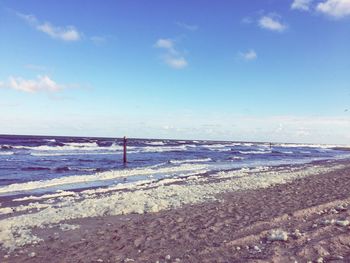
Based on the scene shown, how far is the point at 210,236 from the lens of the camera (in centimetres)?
668

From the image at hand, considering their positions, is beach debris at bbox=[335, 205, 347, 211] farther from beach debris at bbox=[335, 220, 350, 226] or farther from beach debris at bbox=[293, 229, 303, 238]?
beach debris at bbox=[293, 229, 303, 238]

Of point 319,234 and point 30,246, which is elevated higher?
point 319,234

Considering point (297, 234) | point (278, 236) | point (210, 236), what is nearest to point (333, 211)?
point (297, 234)

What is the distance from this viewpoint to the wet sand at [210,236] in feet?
18.0

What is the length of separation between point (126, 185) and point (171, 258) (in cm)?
1110

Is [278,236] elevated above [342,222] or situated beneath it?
situated beneath

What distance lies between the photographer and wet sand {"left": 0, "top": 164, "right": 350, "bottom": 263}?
5484 mm

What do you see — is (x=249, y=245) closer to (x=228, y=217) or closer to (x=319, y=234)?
(x=319, y=234)

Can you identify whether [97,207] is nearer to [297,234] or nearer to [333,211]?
[297,234]

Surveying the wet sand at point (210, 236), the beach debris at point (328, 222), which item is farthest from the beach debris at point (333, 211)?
the beach debris at point (328, 222)

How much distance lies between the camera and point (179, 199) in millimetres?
11531

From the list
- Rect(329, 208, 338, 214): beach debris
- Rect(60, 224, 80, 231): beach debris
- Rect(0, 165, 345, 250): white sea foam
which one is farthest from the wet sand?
Rect(0, 165, 345, 250): white sea foam

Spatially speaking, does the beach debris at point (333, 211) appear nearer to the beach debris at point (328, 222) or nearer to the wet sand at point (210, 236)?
the wet sand at point (210, 236)

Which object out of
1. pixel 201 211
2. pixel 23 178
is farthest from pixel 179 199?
pixel 23 178
